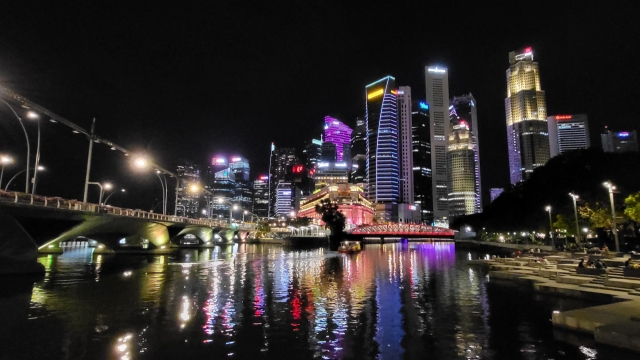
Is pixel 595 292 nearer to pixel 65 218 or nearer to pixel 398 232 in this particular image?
pixel 65 218

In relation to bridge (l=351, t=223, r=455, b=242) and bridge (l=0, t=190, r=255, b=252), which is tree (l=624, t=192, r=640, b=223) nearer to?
bridge (l=0, t=190, r=255, b=252)

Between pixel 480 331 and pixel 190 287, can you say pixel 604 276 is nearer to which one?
pixel 480 331

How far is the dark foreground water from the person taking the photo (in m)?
11.6

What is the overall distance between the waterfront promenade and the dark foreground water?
596mm

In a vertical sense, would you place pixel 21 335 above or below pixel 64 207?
below

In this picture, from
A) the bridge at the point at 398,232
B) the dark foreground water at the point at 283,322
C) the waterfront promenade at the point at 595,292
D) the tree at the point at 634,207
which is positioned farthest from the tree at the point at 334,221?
the dark foreground water at the point at 283,322

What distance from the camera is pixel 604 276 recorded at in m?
22.2

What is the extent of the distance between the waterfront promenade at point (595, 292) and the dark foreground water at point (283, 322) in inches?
23.5

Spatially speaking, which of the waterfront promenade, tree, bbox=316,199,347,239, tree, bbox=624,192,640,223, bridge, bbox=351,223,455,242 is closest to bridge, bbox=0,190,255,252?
the waterfront promenade

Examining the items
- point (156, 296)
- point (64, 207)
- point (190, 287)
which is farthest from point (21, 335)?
point (64, 207)

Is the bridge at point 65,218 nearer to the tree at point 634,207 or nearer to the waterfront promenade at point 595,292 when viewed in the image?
the waterfront promenade at point 595,292

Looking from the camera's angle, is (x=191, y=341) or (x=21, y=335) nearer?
(x=191, y=341)

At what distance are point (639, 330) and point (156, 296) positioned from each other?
2178 cm

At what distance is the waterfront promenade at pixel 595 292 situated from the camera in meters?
11.7
